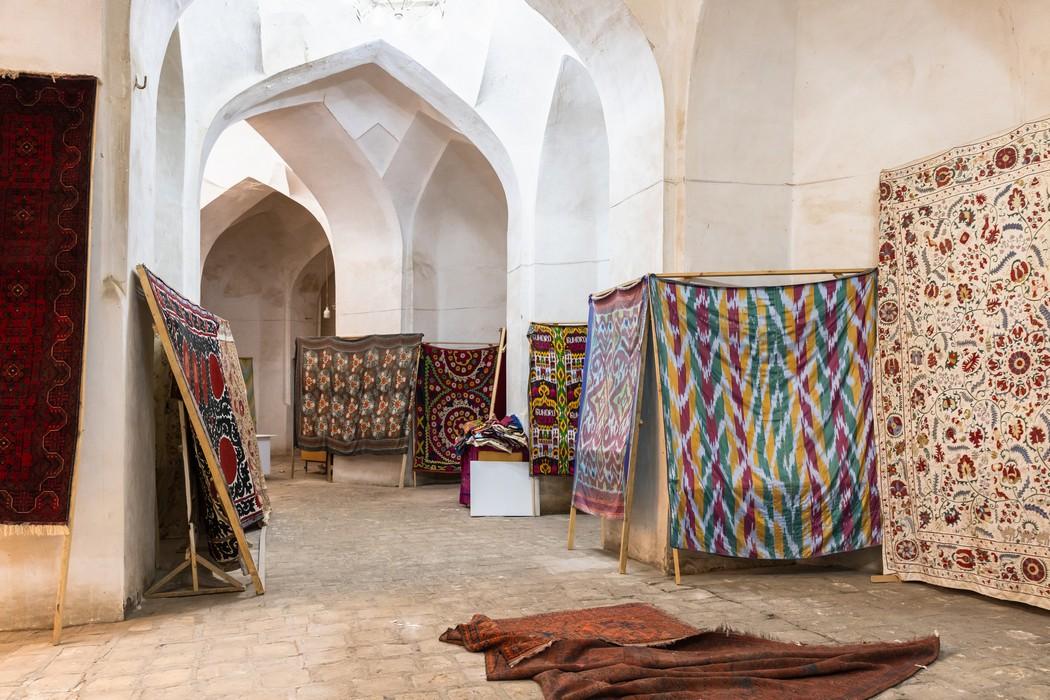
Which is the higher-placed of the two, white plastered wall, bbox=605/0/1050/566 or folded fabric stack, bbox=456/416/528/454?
white plastered wall, bbox=605/0/1050/566

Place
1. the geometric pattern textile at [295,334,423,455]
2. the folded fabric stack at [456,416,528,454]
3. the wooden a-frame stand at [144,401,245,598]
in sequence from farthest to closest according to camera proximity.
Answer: the geometric pattern textile at [295,334,423,455], the folded fabric stack at [456,416,528,454], the wooden a-frame stand at [144,401,245,598]

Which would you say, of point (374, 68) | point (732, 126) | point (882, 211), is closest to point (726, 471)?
point (882, 211)

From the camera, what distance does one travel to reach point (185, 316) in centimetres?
516

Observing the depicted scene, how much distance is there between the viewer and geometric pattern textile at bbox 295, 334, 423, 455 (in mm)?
10930

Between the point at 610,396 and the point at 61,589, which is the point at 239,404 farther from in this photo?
the point at 610,396

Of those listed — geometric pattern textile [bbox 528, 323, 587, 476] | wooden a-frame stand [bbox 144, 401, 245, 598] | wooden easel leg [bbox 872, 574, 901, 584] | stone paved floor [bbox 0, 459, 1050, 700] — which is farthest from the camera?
geometric pattern textile [bbox 528, 323, 587, 476]

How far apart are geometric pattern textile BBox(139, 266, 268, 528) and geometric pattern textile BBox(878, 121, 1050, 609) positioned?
4.08 m

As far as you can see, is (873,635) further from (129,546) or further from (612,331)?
(129,546)

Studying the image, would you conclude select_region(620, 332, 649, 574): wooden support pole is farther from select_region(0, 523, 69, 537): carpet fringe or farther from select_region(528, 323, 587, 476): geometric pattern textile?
select_region(0, 523, 69, 537): carpet fringe

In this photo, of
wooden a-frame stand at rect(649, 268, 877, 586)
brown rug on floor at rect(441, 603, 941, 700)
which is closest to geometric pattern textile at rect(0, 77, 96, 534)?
brown rug on floor at rect(441, 603, 941, 700)

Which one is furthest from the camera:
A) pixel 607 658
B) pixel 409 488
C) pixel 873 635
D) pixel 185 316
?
pixel 409 488

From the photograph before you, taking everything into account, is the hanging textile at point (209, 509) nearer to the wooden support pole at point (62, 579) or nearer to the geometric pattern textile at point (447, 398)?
the wooden support pole at point (62, 579)

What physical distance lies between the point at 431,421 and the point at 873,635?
7.55 metres

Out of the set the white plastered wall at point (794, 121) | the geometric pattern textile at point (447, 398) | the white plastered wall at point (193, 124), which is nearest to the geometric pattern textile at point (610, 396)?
the white plastered wall at point (794, 121)
